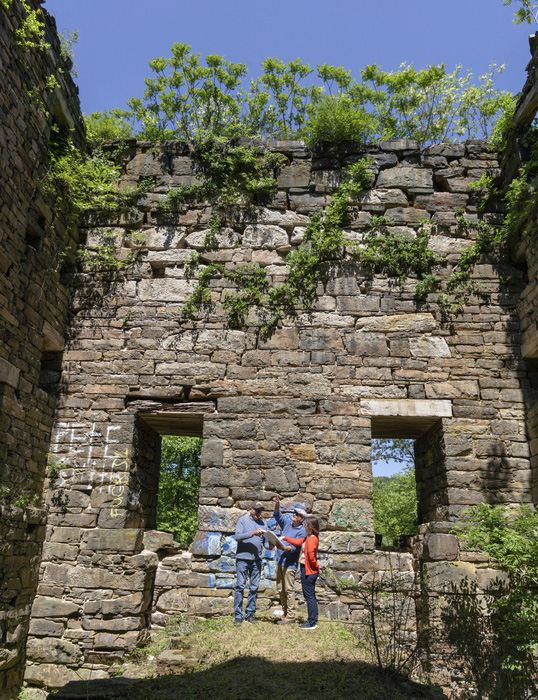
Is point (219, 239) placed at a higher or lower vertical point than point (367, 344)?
higher

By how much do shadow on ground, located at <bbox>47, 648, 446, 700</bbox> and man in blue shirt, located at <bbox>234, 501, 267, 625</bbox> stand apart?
118 cm

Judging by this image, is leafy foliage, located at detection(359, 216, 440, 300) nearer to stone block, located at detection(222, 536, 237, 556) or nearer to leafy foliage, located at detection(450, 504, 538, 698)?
leafy foliage, located at detection(450, 504, 538, 698)

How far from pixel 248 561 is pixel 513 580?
3.01 m

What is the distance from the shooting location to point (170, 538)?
23.5 ft

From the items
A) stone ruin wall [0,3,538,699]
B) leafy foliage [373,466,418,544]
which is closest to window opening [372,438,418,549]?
leafy foliage [373,466,418,544]

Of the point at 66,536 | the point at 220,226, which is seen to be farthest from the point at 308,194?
the point at 66,536

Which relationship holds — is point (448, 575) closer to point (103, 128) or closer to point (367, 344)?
point (367, 344)

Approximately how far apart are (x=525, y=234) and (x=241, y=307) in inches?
154

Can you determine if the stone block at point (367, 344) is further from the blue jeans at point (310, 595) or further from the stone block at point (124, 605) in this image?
the stone block at point (124, 605)

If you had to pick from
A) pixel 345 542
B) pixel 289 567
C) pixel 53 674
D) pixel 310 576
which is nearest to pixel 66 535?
pixel 53 674

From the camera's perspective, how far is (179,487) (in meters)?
19.9

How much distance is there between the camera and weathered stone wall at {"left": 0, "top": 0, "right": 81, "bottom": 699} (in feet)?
19.9

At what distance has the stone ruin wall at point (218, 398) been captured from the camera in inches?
255

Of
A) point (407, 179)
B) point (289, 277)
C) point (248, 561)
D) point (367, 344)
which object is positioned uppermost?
point (407, 179)
